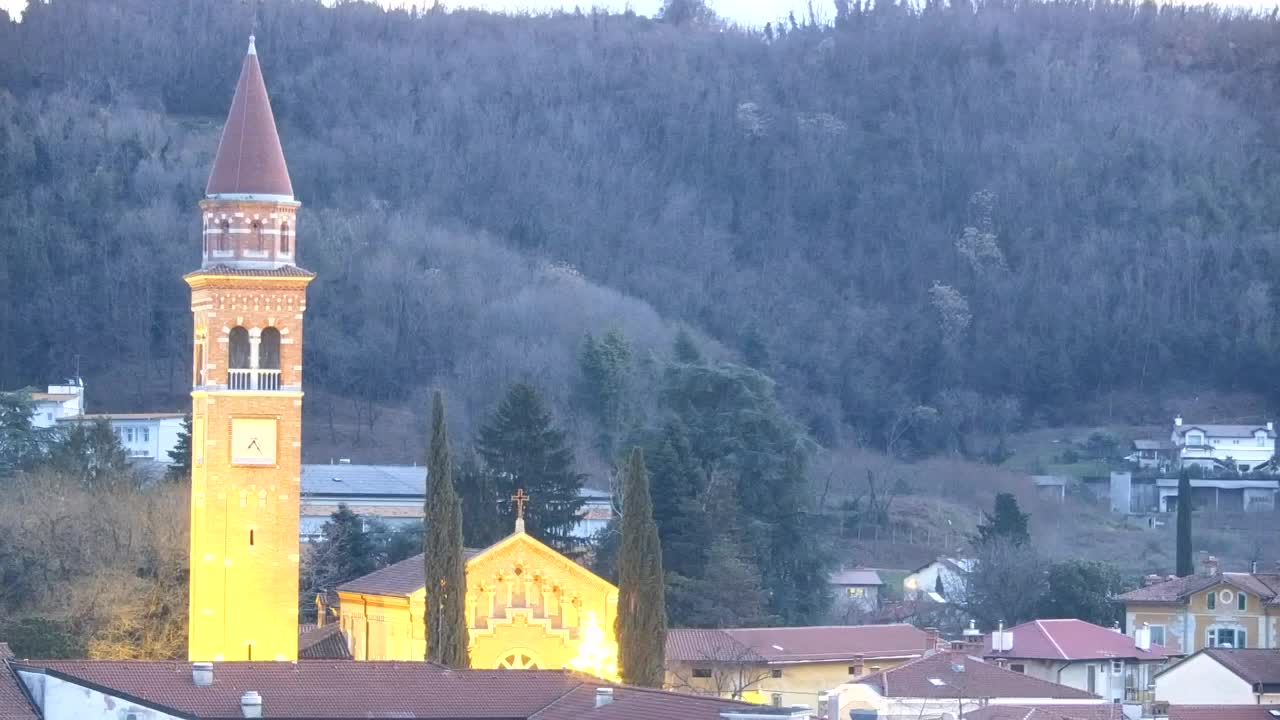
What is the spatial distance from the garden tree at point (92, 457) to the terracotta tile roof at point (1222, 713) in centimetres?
3079

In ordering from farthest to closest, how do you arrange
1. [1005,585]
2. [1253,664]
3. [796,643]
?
[1005,585] → [796,643] → [1253,664]

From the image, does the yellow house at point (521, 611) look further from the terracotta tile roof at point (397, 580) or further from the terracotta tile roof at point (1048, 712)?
the terracotta tile roof at point (1048, 712)

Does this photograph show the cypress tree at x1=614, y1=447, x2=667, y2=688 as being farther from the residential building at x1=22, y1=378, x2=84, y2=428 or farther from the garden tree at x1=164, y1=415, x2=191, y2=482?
the residential building at x1=22, y1=378, x2=84, y2=428

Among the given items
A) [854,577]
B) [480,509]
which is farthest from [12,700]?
[854,577]

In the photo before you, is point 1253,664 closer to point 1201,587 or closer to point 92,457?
point 1201,587

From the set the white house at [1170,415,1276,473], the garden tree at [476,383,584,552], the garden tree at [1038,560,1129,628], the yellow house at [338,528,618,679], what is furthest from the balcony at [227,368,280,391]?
the white house at [1170,415,1276,473]

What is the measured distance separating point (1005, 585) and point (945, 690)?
24.3 meters

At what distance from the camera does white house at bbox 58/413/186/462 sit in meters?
95.9

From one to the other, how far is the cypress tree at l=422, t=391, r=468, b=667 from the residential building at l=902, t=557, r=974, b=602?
38.6 metres

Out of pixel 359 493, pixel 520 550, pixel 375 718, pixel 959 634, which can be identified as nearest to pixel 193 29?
pixel 359 493

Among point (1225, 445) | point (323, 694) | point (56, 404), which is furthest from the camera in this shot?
point (1225, 445)

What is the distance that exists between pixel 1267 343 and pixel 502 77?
147 ft

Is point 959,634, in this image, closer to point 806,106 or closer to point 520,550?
point 520,550

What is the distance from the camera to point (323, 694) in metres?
46.7
